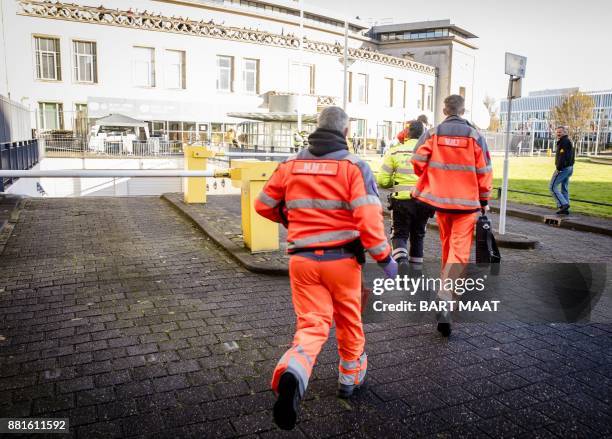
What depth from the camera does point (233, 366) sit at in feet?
13.3

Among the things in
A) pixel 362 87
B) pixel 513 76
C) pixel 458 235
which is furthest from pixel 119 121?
pixel 458 235

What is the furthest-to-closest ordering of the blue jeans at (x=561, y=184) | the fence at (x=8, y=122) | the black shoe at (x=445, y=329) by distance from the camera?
the fence at (x=8, y=122), the blue jeans at (x=561, y=184), the black shoe at (x=445, y=329)

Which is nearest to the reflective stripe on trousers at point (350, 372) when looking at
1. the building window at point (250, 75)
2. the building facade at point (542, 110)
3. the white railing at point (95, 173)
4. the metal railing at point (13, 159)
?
the white railing at point (95, 173)

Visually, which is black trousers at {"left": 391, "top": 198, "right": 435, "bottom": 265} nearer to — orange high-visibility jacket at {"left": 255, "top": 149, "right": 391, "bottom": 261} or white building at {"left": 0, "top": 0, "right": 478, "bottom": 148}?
orange high-visibility jacket at {"left": 255, "top": 149, "right": 391, "bottom": 261}

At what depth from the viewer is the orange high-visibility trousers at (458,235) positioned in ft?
15.9

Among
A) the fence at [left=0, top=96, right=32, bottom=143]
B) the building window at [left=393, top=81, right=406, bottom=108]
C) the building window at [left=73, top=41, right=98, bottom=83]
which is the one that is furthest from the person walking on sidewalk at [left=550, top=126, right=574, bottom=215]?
the building window at [left=393, top=81, right=406, bottom=108]

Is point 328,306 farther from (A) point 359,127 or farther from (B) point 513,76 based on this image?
(A) point 359,127

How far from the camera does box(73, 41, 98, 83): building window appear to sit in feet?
112

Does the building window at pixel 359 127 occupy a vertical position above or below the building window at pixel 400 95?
below

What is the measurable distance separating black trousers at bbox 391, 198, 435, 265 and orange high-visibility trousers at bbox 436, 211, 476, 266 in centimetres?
115

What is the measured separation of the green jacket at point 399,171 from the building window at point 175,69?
34.1 meters

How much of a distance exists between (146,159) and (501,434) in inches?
1122

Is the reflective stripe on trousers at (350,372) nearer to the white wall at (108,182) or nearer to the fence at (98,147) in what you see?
A: the white wall at (108,182)

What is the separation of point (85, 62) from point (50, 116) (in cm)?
431
